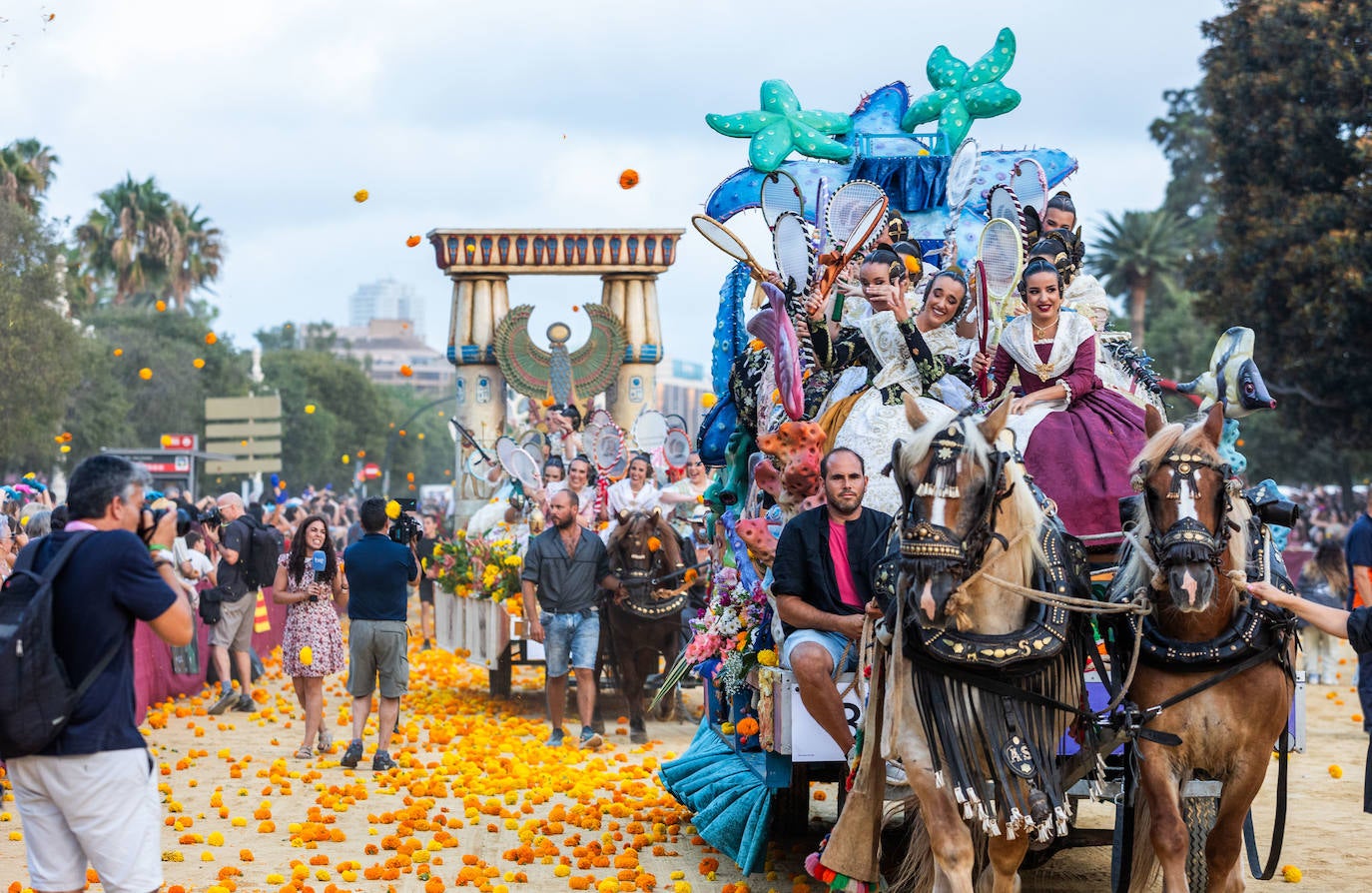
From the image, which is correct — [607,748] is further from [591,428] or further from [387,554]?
[591,428]

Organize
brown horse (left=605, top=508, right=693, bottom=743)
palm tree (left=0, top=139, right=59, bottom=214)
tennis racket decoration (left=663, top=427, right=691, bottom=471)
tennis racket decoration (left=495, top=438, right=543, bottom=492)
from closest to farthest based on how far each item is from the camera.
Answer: brown horse (left=605, top=508, right=693, bottom=743)
tennis racket decoration (left=495, top=438, right=543, bottom=492)
tennis racket decoration (left=663, top=427, right=691, bottom=471)
palm tree (left=0, top=139, right=59, bottom=214)

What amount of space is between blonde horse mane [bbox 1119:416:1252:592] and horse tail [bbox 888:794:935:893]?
4.01 feet

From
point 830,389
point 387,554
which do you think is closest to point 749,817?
point 830,389

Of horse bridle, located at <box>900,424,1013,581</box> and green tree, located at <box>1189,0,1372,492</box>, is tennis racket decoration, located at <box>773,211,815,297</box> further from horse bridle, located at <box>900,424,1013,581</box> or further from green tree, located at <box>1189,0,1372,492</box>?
green tree, located at <box>1189,0,1372,492</box>

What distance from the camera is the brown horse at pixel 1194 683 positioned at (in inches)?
227

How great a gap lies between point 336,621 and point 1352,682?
1206 centimetres

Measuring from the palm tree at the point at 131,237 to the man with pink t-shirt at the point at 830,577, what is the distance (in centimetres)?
4814

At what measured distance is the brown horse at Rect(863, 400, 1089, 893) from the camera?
550 centimetres

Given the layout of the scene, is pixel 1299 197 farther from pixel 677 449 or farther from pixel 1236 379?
pixel 1236 379

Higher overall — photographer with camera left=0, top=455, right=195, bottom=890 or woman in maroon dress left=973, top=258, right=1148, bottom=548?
woman in maroon dress left=973, top=258, right=1148, bottom=548

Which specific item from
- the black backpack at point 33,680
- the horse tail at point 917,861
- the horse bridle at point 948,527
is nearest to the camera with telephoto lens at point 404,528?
the horse tail at point 917,861

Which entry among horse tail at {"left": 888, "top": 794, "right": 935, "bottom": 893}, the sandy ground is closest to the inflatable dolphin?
horse tail at {"left": 888, "top": 794, "right": 935, "bottom": 893}

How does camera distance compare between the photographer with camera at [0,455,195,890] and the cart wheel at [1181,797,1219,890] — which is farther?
the cart wheel at [1181,797,1219,890]

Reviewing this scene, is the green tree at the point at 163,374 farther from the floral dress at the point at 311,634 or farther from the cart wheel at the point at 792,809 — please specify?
the cart wheel at the point at 792,809
